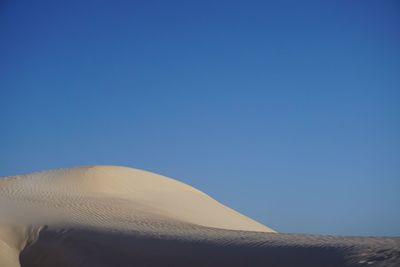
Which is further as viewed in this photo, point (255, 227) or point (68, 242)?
point (255, 227)

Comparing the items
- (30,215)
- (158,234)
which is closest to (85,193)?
(30,215)

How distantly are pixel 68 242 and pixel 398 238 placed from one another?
9.90m

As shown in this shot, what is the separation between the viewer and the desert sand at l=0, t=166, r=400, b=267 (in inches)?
513

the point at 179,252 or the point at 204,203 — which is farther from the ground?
the point at 204,203

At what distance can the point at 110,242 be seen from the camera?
16625mm

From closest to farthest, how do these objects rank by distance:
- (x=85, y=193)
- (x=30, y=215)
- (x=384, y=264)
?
1. (x=384, y=264)
2. (x=30, y=215)
3. (x=85, y=193)

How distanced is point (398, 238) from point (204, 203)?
22.5 m

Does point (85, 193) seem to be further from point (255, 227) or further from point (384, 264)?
point (384, 264)

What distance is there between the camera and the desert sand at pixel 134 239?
1302cm

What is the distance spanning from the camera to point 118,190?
104ft

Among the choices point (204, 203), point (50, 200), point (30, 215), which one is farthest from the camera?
point (204, 203)

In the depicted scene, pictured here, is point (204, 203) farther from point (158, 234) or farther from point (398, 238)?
point (398, 238)

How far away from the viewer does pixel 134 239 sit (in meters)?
16.6

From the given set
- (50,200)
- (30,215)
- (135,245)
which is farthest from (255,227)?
(135,245)
